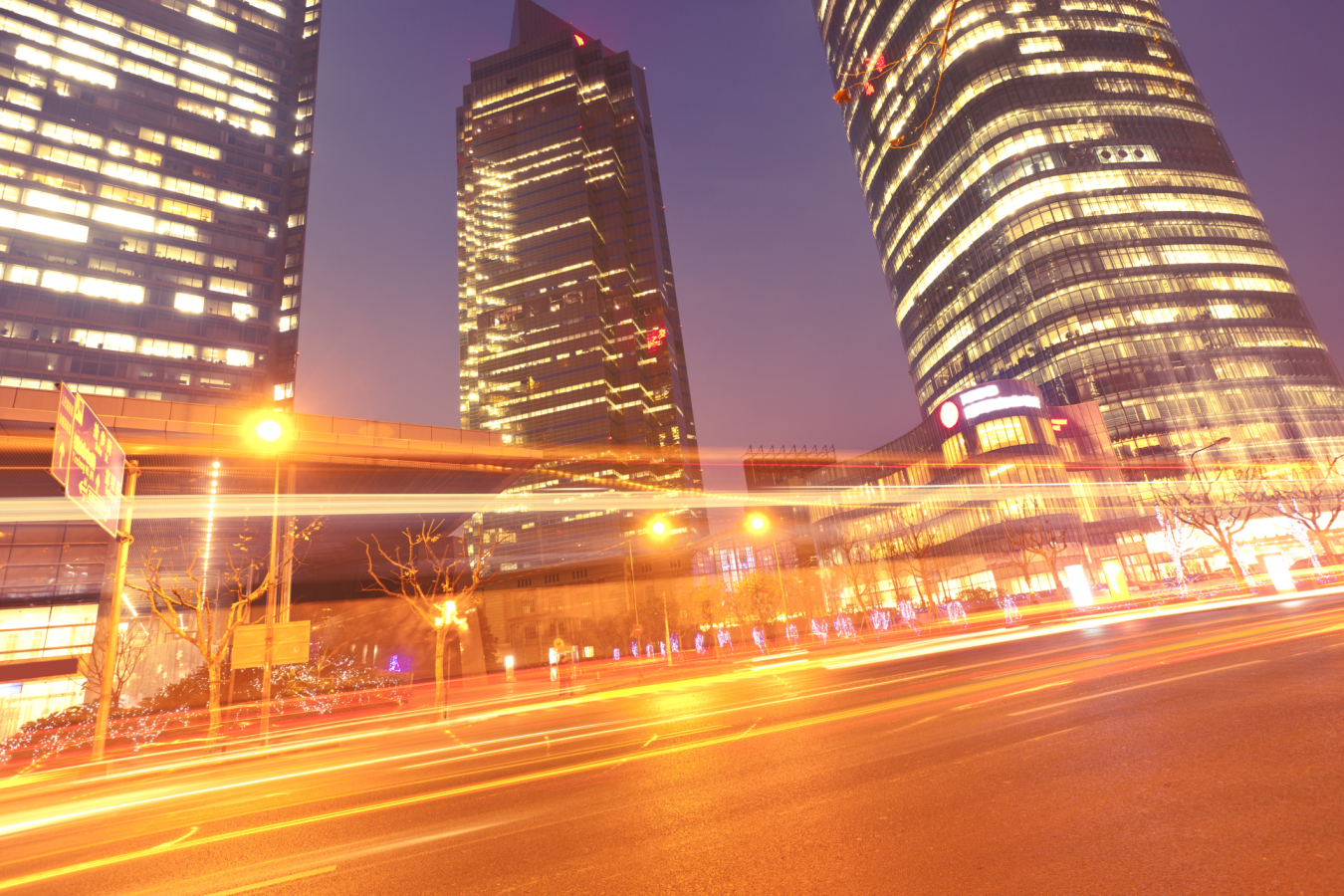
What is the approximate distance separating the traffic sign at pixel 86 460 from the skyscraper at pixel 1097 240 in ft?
313

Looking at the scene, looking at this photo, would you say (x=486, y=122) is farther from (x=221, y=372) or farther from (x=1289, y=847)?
(x=1289, y=847)

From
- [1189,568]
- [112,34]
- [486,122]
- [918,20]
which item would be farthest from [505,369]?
[1189,568]

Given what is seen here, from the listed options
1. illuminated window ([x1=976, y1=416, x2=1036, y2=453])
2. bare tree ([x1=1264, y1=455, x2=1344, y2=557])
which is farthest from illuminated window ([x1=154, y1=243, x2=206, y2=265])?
bare tree ([x1=1264, y1=455, x2=1344, y2=557])

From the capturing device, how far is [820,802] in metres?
6.43

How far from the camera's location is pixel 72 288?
7212 centimetres

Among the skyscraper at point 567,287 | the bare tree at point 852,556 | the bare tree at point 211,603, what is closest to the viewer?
the bare tree at point 211,603

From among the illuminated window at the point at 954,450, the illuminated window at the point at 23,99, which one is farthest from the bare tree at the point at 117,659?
the illuminated window at the point at 954,450

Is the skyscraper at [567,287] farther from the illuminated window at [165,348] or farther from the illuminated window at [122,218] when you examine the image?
the illuminated window at [122,218]

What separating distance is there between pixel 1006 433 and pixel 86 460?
303 feet

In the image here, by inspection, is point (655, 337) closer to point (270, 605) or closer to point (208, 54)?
point (208, 54)

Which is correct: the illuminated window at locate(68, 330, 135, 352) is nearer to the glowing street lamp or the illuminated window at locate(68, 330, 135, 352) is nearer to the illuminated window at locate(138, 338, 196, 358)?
the illuminated window at locate(138, 338, 196, 358)

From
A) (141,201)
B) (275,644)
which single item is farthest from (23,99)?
(275,644)

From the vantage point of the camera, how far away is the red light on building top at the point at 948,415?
88.8 m

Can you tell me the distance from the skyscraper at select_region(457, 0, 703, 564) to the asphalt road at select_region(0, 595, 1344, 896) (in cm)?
12687
